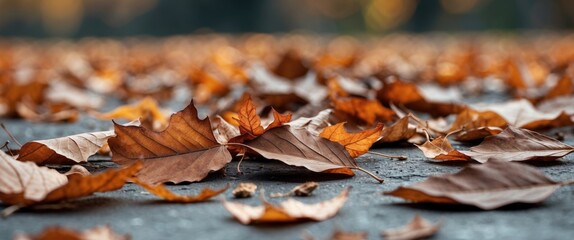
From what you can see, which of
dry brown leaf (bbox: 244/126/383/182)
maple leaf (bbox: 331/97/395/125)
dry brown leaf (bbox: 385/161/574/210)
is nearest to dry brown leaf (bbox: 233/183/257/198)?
dry brown leaf (bbox: 244/126/383/182)

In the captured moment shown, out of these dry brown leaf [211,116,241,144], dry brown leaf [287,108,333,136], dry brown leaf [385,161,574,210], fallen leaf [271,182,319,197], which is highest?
dry brown leaf [385,161,574,210]

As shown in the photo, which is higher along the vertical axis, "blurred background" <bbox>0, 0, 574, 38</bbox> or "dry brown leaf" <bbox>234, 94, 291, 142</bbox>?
"dry brown leaf" <bbox>234, 94, 291, 142</bbox>

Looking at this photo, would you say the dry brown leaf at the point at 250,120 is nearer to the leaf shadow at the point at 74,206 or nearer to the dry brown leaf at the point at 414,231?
the leaf shadow at the point at 74,206

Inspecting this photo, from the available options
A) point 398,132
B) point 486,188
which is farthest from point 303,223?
point 398,132

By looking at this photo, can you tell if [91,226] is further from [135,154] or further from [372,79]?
[372,79]

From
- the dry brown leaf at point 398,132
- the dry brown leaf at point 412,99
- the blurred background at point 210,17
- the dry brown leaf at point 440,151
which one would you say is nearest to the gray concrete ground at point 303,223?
the dry brown leaf at point 440,151

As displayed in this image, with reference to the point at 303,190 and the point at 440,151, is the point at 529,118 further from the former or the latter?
the point at 303,190

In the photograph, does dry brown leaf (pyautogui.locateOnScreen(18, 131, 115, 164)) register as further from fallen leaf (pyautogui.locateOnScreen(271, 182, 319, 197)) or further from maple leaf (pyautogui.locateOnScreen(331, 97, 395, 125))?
maple leaf (pyautogui.locateOnScreen(331, 97, 395, 125))
